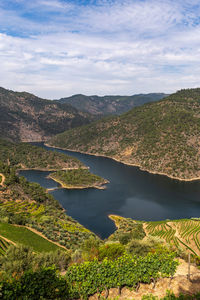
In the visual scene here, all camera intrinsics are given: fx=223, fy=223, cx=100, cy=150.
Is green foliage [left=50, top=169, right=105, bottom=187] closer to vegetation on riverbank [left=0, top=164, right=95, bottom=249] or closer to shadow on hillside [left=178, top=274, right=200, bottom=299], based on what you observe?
vegetation on riverbank [left=0, top=164, right=95, bottom=249]

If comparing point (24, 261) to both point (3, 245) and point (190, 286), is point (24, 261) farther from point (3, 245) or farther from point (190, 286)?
point (190, 286)

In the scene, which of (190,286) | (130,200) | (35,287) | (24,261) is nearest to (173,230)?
(130,200)

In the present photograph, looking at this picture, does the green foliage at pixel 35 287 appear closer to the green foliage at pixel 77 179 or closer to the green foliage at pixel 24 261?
the green foliage at pixel 24 261

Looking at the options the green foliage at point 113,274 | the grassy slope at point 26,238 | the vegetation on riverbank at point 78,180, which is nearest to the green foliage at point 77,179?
the vegetation on riverbank at point 78,180

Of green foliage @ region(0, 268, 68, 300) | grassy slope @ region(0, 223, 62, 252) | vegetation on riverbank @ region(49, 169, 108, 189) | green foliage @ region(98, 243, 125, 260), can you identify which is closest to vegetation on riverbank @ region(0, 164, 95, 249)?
grassy slope @ region(0, 223, 62, 252)

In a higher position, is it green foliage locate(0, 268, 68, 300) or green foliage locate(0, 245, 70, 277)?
green foliage locate(0, 268, 68, 300)

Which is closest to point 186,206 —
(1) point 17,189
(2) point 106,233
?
(2) point 106,233

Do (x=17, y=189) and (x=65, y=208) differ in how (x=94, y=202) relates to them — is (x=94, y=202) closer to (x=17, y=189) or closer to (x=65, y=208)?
(x=65, y=208)
